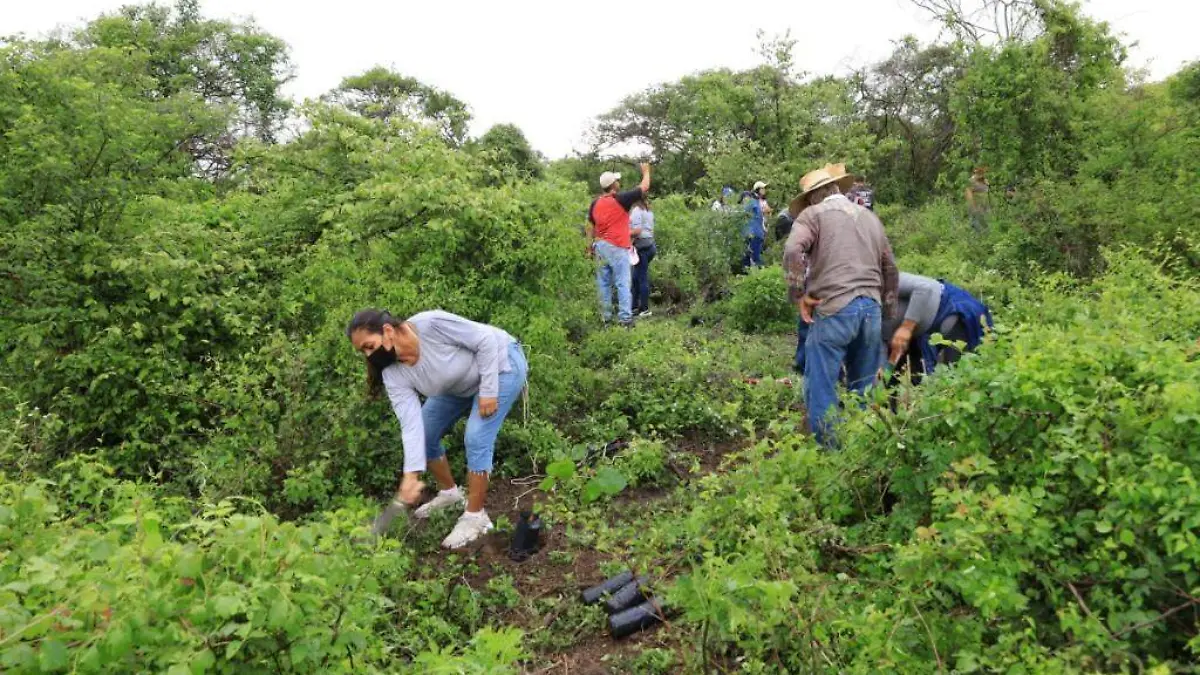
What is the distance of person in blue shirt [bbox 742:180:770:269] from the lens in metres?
10.3

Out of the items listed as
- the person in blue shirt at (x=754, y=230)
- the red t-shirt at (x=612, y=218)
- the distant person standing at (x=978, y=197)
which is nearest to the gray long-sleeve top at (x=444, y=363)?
the red t-shirt at (x=612, y=218)

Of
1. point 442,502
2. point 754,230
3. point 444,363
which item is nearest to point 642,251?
point 754,230

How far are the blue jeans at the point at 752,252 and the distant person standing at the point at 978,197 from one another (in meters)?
2.70

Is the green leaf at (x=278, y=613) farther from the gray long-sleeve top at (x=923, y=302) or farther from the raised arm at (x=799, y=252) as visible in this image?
the gray long-sleeve top at (x=923, y=302)

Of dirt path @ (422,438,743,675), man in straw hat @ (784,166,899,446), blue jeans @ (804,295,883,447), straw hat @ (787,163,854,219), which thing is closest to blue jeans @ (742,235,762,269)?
straw hat @ (787,163,854,219)

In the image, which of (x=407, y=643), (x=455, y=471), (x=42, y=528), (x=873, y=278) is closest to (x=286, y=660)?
(x=42, y=528)

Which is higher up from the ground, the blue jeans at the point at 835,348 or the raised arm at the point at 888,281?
the raised arm at the point at 888,281

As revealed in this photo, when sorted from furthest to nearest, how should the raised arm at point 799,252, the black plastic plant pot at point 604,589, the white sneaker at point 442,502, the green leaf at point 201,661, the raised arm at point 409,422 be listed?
the white sneaker at point 442,502 < the raised arm at point 799,252 < the raised arm at point 409,422 < the black plastic plant pot at point 604,589 < the green leaf at point 201,661

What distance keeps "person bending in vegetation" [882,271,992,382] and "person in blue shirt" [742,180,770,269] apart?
5.62 m

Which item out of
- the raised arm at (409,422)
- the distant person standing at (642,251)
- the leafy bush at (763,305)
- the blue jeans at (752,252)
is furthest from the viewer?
the blue jeans at (752,252)

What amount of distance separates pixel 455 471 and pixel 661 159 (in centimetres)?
2720

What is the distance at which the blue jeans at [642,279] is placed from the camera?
986 cm

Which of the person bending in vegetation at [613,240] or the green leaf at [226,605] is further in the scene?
the person bending in vegetation at [613,240]

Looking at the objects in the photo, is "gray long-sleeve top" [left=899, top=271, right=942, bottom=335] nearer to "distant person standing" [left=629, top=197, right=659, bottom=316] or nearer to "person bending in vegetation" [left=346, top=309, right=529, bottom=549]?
"person bending in vegetation" [left=346, top=309, right=529, bottom=549]
